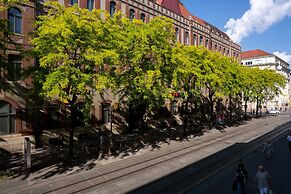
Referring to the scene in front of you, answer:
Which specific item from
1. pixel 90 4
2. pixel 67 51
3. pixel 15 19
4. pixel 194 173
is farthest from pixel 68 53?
pixel 90 4

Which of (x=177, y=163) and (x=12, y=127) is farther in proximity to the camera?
(x=12, y=127)

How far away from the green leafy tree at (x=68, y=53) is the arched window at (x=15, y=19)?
6.40m

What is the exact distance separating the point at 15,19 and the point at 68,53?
875 cm

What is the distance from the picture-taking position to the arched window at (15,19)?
64.3 feet

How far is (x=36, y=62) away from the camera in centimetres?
2111

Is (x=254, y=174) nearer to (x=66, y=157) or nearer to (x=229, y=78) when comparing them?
(x=66, y=157)

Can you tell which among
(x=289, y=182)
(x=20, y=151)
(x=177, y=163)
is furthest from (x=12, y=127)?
(x=289, y=182)

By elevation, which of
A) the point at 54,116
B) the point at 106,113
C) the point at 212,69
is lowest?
the point at 106,113

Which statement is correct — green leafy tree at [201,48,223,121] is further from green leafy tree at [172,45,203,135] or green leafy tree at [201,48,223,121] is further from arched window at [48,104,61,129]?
arched window at [48,104,61,129]

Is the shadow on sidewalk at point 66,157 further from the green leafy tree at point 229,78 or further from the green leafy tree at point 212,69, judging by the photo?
the green leafy tree at point 229,78

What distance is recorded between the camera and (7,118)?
19.4m

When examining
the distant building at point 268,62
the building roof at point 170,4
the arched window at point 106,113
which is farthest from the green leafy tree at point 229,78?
the distant building at point 268,62

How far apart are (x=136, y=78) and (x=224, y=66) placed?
618 inches

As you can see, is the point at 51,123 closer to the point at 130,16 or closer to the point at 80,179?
the point at 80,179
